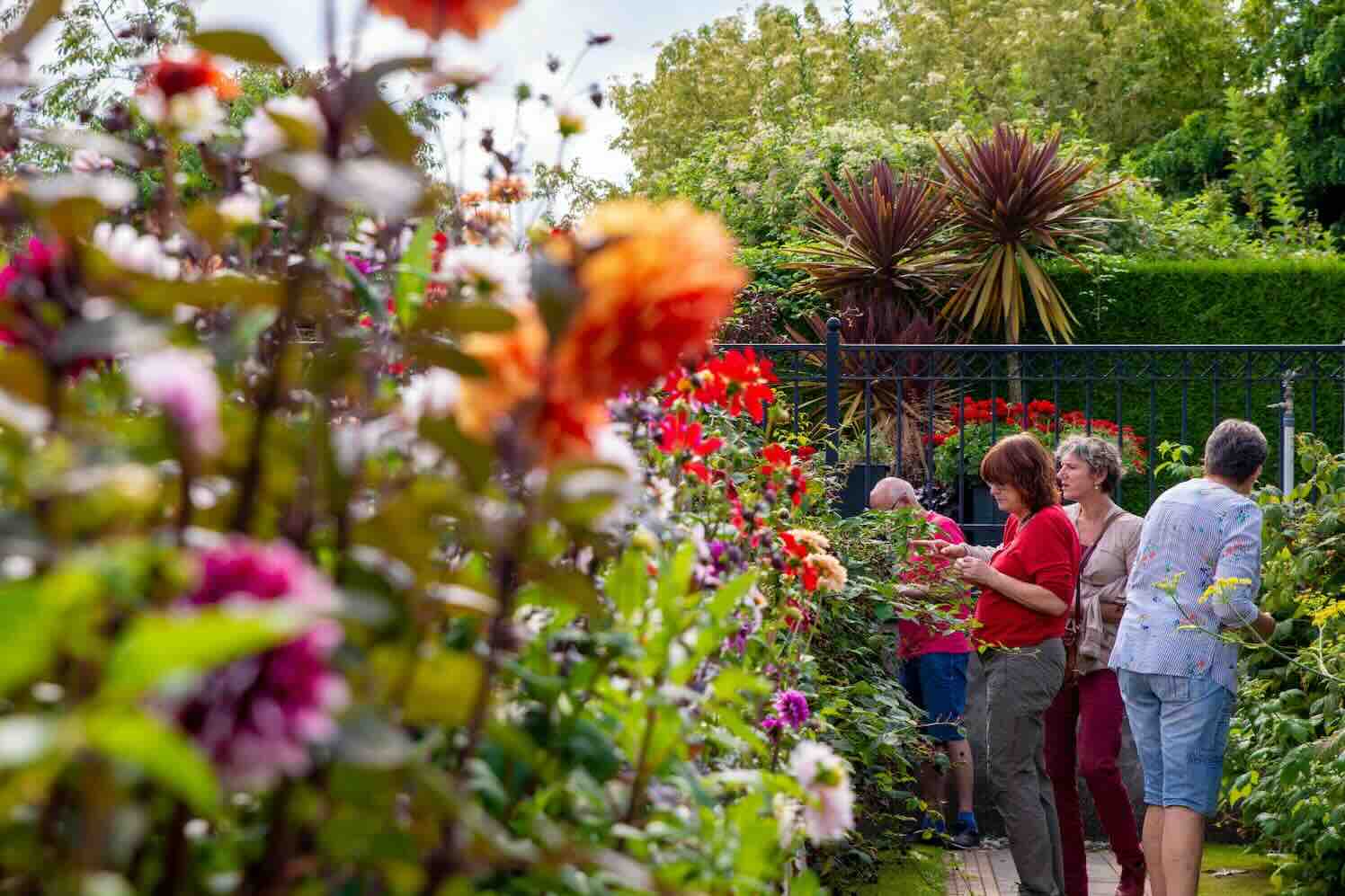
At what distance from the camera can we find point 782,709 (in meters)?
2.41

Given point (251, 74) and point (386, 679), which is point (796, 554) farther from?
point (251, 74)

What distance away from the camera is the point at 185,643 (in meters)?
0.52

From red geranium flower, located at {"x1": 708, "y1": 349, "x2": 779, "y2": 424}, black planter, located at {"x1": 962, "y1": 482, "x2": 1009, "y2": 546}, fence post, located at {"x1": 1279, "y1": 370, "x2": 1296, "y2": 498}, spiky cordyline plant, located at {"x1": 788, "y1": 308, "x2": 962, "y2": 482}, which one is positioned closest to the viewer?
red geranium flower, located at {"x1": 708, "y1": 349, "x2": 779, "y2": 424}

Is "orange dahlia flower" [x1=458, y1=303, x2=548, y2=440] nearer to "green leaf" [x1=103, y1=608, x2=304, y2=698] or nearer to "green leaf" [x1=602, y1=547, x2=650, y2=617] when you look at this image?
"green leaf" [x1=103, y1=608, x2=304, y2=698]

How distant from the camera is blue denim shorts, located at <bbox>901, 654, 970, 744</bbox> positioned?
5.58 meters

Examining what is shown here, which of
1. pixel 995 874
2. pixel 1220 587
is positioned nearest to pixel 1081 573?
pixel 1220 587

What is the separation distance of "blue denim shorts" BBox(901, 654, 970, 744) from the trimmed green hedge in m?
5.44

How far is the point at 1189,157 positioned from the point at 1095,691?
17096 millimetres

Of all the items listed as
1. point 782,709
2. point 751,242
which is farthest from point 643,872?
point 751,242

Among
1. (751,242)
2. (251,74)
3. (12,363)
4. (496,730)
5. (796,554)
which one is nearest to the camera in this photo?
(12,363)

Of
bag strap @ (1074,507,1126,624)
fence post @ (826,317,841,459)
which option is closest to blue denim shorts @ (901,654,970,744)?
bag strap @ (1074,507,1126,624)

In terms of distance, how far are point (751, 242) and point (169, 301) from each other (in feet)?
37.5

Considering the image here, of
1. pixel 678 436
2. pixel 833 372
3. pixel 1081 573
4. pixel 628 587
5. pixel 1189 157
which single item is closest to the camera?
pixel 628 587

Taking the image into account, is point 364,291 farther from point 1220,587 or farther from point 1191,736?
point 1191,736
